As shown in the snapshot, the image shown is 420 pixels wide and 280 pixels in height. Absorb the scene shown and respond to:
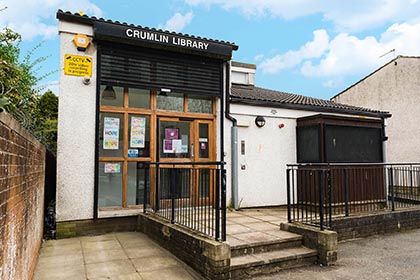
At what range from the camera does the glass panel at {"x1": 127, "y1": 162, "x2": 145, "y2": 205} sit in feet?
20.2

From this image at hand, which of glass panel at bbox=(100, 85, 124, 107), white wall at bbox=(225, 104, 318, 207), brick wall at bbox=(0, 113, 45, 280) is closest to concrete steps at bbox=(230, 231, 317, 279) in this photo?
brick wall at bbox=(0, 113, 45, 280)

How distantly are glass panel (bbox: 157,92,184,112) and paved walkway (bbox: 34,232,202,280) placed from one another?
9.38 ft

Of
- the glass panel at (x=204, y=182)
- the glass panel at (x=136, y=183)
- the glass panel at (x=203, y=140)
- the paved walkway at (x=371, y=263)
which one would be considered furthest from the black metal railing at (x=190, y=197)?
the glass panel at (x=203, y=140)

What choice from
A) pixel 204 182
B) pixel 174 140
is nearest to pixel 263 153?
pixel 174 140

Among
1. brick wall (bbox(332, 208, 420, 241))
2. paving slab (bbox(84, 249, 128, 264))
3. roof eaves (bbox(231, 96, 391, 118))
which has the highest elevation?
roof eaves (bbox(231, 96, 391, 118))

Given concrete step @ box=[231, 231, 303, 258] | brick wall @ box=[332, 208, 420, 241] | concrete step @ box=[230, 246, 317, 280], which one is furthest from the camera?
brick wall @ box=[332, 208, 420, 241]

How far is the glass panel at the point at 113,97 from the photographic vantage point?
19.4 feet

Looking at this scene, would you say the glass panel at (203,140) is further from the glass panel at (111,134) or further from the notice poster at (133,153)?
the glass panel at (111,134)

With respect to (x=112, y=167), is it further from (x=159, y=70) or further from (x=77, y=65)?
(x=159, y=70)

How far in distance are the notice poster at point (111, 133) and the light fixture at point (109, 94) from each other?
44 cm

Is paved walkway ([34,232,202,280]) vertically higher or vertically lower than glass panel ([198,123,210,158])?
lower

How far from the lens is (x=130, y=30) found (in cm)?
579

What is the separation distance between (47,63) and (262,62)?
9845 millimetres

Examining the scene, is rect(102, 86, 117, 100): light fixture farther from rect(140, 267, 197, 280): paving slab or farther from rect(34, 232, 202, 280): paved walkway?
rect(140, 267, 197, 280): paving slab
